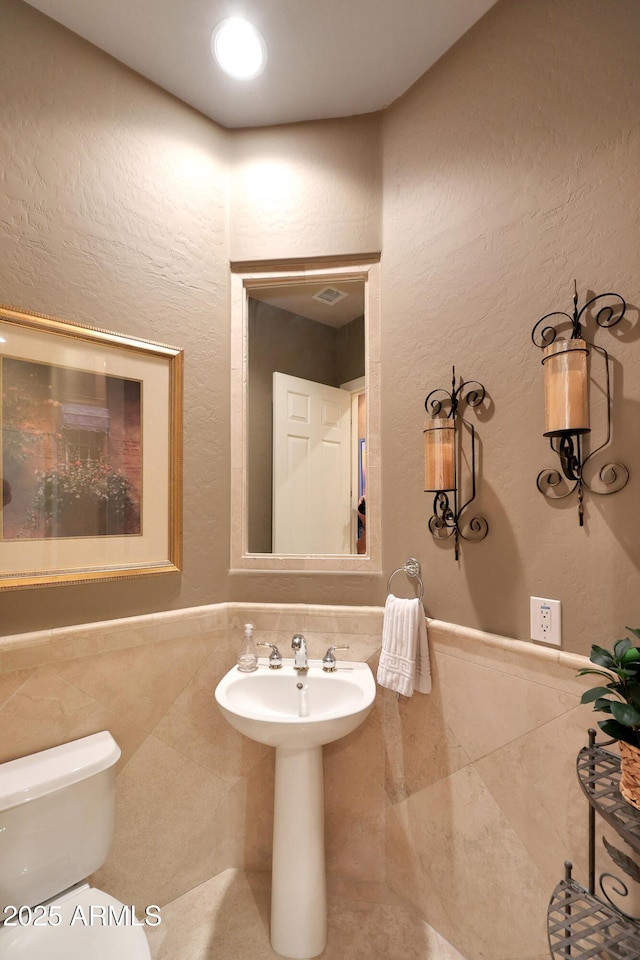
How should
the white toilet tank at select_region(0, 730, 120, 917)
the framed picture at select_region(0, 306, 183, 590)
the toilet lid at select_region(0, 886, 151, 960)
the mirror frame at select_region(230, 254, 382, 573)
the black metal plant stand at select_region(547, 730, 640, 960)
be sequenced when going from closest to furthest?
the black metal plant stand at select_region(547, 730, 640, 960) → the toilet lid at select_region(0, 886, 151, 960) → the white toilet tank at select_region(0, 730, 120, 917) → the framed picture at select_region(0, 306, 183, 590) → the mirror frame at select_region(230, 254, 382, 573)

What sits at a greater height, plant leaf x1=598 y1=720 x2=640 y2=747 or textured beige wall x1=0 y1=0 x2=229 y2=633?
textured beige wall x1=0 y1=0 x2=229 y2=633

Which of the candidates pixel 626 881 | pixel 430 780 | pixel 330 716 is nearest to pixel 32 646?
pixel 330 716

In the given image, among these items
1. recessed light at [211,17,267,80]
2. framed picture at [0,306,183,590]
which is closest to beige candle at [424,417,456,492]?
framed picture at [0,306,183,590]

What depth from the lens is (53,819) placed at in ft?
3.87

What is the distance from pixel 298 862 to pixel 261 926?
0.33 meters

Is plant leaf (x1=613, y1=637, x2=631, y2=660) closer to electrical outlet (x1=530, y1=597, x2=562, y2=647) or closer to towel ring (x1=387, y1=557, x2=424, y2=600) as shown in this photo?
electrical outlet (x1=530, y1=597, x2=562, y2=647)

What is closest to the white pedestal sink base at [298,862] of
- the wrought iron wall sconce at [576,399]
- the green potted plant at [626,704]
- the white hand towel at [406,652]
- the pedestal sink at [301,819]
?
the pedestal sink at [301,819]

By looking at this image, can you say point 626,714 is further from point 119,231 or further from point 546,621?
point 119,231

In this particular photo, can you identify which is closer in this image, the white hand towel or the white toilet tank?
the white toilet tank

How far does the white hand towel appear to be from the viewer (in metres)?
1.44

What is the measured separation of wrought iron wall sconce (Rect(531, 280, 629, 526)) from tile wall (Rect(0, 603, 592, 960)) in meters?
0.46

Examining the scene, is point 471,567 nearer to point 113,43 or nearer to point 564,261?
point 564,261

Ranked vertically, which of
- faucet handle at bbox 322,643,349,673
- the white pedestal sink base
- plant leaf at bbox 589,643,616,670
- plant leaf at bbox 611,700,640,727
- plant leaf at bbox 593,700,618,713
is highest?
plant leaf at bbox 589,643,616,670

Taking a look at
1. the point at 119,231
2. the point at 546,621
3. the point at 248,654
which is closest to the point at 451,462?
the point at 546,621
